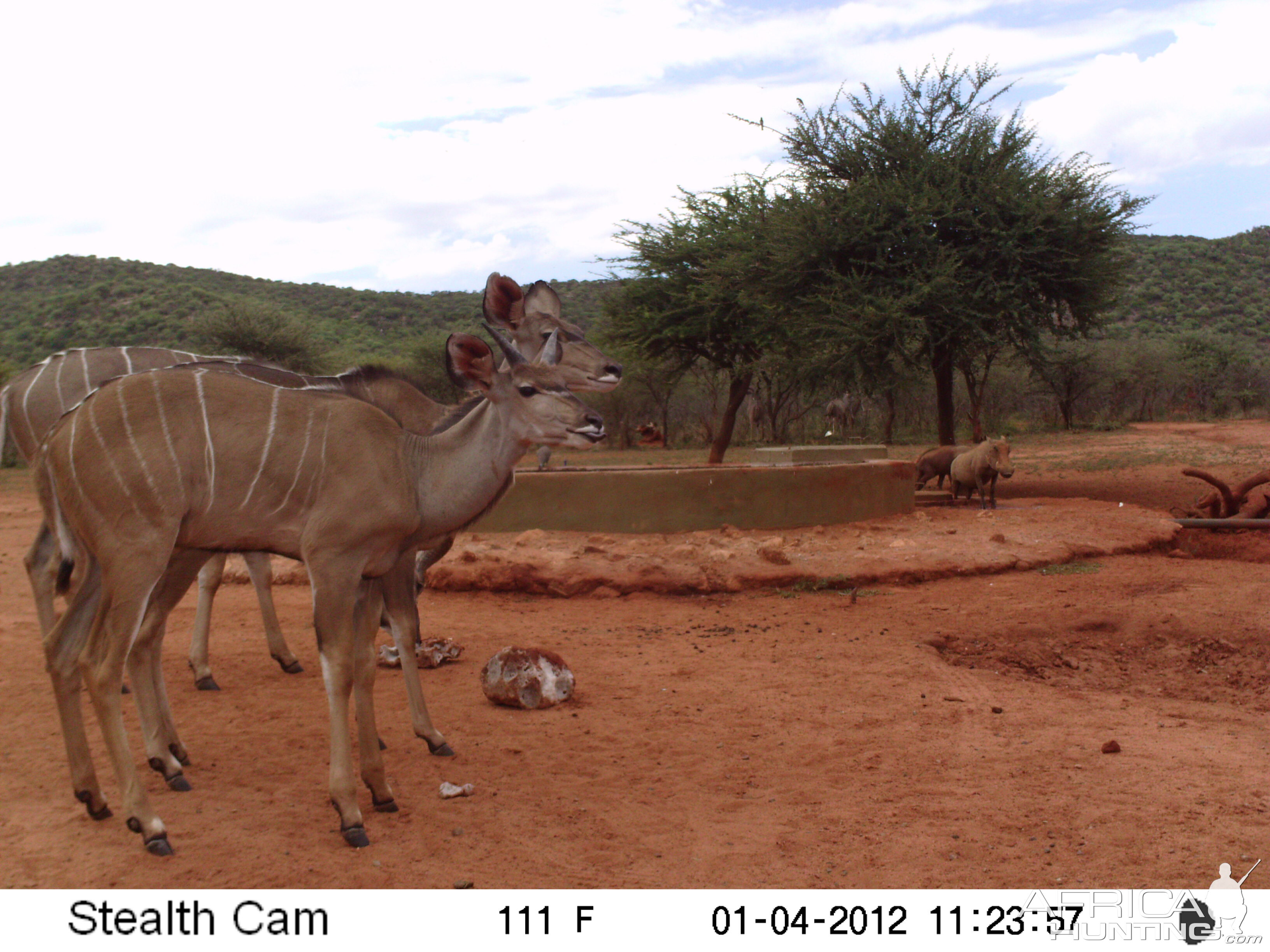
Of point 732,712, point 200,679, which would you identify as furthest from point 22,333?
point 732,712

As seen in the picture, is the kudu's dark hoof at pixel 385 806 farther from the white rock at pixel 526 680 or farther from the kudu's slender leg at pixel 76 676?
the white rock at pixel 526 680

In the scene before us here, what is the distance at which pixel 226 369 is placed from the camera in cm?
490

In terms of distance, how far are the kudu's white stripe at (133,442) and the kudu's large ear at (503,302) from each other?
10.4 feet

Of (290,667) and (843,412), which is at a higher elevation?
(843,412)

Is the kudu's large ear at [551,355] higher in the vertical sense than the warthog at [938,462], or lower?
higher

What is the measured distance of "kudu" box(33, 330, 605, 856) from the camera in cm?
409

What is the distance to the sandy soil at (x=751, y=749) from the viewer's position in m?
3.93

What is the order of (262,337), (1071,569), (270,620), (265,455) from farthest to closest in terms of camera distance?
(262,337) < (1071,569) < (270,620) < (265,455)

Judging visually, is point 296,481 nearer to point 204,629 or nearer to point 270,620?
point 204,629

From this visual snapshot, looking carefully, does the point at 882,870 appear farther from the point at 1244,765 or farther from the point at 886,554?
the point at 886,554

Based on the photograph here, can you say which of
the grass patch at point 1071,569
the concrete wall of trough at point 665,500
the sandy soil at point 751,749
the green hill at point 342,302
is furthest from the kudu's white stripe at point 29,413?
the green hill at point 342,302

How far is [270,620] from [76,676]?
2.76m

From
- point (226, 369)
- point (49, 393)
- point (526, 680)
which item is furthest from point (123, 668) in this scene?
point (49, 393)

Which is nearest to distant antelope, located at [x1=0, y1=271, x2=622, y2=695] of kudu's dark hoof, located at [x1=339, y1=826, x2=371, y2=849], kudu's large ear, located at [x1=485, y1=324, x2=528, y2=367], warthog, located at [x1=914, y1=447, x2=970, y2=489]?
kudu's large ear, located at [x1=485, y1=324, x2=528, y2=367]
